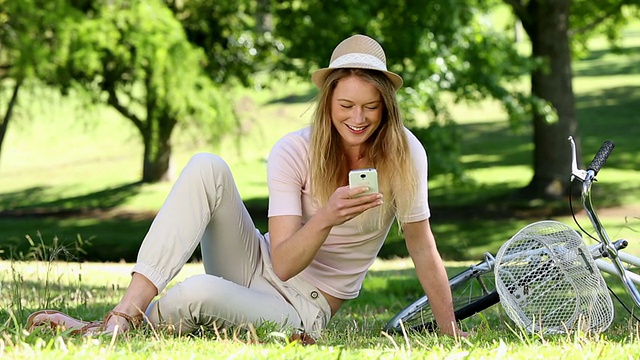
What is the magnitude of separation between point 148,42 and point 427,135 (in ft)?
17.0

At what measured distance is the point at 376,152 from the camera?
15.0 ft

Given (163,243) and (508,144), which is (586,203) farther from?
(508,144)

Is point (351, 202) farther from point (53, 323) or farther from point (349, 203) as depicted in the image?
point (53, 323)

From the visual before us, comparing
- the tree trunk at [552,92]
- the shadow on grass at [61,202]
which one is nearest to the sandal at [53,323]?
the tree trunk at [552,92]

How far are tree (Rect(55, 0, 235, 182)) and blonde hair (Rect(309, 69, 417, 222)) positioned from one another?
40.3 ft

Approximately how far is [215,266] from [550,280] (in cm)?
160

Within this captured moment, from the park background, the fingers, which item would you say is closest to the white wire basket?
the fingers

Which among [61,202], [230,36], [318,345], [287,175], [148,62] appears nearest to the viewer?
[318,345]

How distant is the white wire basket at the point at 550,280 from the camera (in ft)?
14.3

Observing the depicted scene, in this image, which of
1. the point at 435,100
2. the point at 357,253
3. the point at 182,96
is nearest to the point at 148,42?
the point at 182,96

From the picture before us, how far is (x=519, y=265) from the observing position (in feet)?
15.2

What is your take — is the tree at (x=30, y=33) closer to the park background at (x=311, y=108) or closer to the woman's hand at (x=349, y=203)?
the park background at (x=311, y=108)

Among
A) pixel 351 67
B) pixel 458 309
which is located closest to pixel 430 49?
pixel 458 309

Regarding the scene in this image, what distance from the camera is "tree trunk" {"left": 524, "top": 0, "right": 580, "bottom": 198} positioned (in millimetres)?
18875
